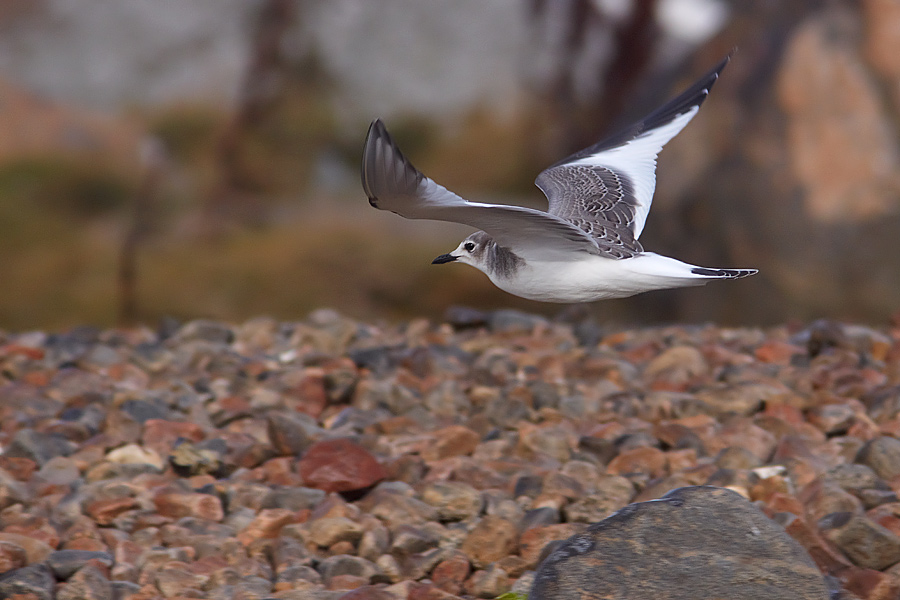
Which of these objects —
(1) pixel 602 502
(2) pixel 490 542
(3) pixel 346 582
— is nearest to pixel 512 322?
(1) pixel 602 502

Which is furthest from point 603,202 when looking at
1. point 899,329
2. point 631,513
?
point 899,329

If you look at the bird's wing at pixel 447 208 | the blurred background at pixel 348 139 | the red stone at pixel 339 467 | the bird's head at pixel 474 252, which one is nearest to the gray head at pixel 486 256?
the bird's head at pixel 474 252

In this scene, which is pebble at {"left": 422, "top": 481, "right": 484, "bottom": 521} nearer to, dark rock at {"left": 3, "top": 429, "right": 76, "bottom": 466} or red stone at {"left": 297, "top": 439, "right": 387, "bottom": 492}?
red stone at {"left": 297, "top": 439, "right": 387, "bottom": 492}

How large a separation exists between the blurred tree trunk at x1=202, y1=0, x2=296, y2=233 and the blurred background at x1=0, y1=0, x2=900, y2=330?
0.02m

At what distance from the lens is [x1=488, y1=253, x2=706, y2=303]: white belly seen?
3402 mm

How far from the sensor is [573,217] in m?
3.91

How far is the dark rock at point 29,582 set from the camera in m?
2.81

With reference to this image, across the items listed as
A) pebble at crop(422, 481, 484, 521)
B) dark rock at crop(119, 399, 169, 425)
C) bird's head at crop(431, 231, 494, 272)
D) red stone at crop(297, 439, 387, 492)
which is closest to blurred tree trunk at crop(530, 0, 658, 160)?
bird's head at crop(431, 231, 494, 272)

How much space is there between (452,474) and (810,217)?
3.81 meters

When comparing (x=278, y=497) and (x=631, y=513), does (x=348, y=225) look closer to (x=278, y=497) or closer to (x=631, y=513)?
(x=278, y=497)

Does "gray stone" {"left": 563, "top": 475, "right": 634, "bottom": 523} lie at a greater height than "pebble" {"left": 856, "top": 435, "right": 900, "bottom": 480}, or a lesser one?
lesser

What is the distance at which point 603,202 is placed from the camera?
13.6 ft

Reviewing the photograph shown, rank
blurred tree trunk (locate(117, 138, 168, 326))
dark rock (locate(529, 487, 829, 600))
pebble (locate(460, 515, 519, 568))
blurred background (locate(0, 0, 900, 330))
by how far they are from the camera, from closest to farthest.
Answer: dark rock (locate(529, 487, 829, 600)) < pebble (locate(460, 515, 519, 568)) < blurred background (locate(0, 0, 900, 330)) < blurred tree trunk (locate(117, 138, 168, 326))

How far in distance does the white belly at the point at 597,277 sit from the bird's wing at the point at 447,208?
5cm
